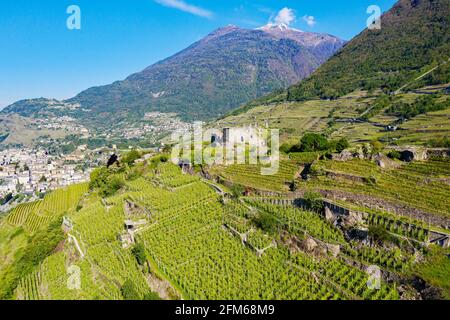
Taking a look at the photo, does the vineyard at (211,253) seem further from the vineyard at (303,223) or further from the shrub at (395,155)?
the shrub at (395,155)

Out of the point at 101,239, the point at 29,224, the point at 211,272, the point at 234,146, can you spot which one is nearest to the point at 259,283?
the point at 211,272

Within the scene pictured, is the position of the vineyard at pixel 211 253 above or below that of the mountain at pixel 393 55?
below

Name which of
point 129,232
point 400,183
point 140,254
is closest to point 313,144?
point 400,183

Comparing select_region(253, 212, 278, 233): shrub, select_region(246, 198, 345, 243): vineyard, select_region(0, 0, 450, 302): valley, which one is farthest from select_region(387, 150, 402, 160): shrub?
select_region(253, 212, 278, 233): shrub

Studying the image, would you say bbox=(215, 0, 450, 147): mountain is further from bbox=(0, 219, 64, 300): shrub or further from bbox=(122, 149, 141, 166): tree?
bbox=(0, 219, 64, 300): shrub

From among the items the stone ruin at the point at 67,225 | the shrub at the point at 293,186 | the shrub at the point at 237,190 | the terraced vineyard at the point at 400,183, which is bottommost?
the stone ruin at the point at 67,225

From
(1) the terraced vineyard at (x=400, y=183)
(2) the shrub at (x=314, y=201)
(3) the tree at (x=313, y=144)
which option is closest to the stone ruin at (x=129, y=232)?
(2) the shrub at (x=314, y=201)

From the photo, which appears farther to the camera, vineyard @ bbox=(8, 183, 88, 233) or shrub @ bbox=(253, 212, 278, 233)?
vineyard @ bbox=(8, 183, 88, 233)

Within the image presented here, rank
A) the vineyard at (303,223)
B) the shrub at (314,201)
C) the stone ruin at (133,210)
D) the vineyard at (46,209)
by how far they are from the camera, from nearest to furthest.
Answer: the vineyard at (303,223)
the shrub at (314,201)
the stone ruin at (133,210)
the vineyard at (46,209)
